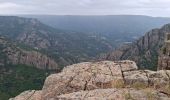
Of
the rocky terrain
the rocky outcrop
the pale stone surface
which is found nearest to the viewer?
the pale stone surface

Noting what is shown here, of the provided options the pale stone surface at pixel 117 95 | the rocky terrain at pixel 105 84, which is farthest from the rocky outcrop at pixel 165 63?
the pale stone surface at pixel 117 95

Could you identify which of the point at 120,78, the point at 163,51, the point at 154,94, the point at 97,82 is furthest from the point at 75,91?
the point at 163,51

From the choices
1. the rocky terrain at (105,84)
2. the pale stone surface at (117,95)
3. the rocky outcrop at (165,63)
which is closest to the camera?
the pale stone surface at (117,95)

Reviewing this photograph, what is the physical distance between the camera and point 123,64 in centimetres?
3975

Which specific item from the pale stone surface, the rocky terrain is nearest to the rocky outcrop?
the rocky terrain

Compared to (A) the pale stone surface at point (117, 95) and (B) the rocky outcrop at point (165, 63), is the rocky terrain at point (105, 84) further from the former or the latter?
(B) the rocky outcrop at point (165, 63)

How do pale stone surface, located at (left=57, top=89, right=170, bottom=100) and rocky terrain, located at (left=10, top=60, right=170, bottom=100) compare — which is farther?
rocky terrain, located at (left=10, top=60, right=170, bottom=100)

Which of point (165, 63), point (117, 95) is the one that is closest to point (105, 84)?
point (117, 95)

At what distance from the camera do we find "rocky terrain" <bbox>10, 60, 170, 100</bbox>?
95.9ft

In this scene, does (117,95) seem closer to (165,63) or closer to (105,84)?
(105,84)

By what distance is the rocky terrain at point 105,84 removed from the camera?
29.2 metres

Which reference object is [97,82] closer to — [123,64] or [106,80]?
[106,80]

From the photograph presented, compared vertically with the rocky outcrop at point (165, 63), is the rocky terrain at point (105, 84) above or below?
above

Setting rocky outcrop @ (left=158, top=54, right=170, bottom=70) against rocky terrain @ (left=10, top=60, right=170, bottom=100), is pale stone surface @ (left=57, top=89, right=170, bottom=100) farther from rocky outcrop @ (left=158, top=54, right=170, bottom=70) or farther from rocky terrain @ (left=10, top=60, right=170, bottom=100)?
rocky outcrop @ (left=158, top=54, right=170, bottom=70)
